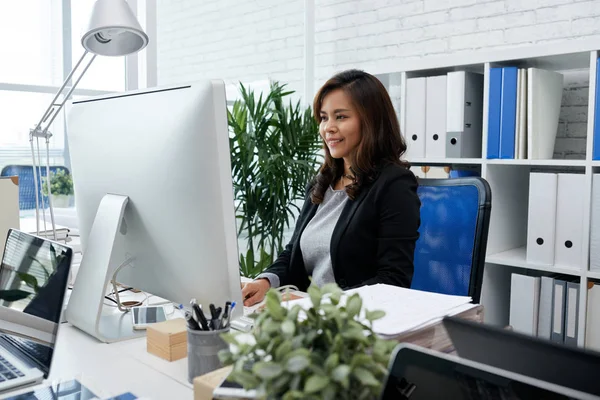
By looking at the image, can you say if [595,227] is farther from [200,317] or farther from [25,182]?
[25,182]

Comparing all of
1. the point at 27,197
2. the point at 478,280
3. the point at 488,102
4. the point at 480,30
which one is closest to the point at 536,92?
the point at 488,102

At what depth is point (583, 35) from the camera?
2572 millimetres

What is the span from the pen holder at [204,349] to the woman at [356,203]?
56 centimetres

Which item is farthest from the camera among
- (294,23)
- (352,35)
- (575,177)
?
(294,23)

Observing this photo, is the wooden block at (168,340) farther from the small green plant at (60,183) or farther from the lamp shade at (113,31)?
the small green plant at (60,183)

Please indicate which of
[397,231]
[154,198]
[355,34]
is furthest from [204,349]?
[355,34]

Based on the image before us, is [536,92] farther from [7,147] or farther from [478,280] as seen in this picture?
[7,147]

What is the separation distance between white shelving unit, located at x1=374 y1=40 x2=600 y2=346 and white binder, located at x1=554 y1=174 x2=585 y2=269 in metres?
0.03

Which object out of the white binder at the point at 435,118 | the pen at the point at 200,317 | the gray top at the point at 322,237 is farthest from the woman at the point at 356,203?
the white binder at the point at 435,118

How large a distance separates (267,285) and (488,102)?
140 cm

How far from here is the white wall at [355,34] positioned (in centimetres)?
261

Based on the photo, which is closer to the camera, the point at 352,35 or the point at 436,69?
the point at 436,69

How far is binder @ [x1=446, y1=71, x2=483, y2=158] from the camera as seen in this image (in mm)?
2467

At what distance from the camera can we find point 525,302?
91.8 inches
